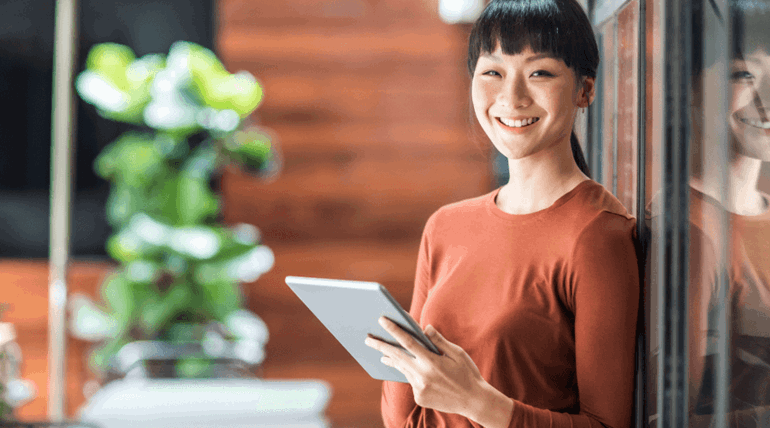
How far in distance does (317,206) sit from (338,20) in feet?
2.88

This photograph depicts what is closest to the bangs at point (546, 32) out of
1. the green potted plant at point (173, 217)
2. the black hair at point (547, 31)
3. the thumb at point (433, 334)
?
the black hair at point (547, 31)

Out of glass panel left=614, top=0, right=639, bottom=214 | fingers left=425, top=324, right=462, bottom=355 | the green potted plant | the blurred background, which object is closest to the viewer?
fingers left=425, top=324, right=462, bottom=355

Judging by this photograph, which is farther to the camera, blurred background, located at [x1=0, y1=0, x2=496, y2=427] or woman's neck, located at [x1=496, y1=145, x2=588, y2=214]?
blurred background, located at [x1=0, y1=0, x2=496, y2=427]

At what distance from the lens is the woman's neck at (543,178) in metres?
0.77

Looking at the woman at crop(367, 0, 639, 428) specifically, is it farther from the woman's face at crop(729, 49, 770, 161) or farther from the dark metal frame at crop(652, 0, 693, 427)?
the woman's face at crop(729, 49, 770, 161)

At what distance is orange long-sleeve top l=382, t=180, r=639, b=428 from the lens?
0.69m

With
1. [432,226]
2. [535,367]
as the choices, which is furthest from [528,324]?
[432,226]

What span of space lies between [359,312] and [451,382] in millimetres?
121

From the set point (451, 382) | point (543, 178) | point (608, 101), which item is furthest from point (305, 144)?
point (451, 382)

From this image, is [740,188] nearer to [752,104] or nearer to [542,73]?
[752,104]

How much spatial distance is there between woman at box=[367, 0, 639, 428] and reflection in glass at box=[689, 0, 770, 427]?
76mm

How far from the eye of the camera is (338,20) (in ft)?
10.1

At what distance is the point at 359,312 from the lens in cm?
70

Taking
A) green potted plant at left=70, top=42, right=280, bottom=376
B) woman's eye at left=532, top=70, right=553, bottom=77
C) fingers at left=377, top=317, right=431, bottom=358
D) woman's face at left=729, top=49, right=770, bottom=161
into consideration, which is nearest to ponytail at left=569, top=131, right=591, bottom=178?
woman's eye at left=532, top=70, right=553, bottom=77
